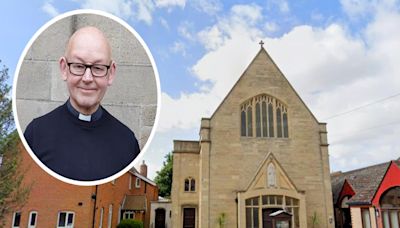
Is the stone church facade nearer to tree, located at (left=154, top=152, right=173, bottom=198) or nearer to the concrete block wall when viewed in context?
the concrete block wall

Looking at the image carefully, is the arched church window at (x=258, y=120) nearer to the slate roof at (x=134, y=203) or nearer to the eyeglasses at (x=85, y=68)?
the slate roof at (x=134, y=203)

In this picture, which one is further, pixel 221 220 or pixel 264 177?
pixel 264 177

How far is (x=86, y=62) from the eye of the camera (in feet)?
6.73

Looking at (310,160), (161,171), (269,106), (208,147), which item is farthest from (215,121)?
(161,171)

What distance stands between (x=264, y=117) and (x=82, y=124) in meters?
20.1

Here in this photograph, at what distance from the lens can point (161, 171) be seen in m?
44.8

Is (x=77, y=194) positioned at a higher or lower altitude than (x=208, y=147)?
lower

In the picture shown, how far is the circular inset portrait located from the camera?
2135 mm

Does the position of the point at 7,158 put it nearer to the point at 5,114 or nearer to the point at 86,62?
the point at 5,114

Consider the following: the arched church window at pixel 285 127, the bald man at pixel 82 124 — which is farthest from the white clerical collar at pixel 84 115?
the arched church window at pixel 285 127

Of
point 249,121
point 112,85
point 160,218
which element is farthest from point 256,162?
point 112,85

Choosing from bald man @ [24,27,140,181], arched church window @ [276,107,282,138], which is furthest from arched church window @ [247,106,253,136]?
bald man @ [24,27,140,181]

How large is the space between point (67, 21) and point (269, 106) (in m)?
20.3

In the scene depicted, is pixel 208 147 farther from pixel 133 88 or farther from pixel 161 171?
pixel 161 171
